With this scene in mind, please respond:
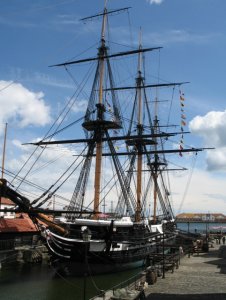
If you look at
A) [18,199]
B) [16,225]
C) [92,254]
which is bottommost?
[92,254]

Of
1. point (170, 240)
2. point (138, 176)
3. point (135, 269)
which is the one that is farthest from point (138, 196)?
point (135, 269)

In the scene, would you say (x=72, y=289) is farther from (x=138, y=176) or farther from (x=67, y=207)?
(x=138, y=176)

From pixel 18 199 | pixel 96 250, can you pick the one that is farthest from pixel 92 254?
pixel 18 199

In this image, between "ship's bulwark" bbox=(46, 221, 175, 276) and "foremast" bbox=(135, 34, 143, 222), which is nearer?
"ship's bulwark" bbox=(46, 221, 175, 276)

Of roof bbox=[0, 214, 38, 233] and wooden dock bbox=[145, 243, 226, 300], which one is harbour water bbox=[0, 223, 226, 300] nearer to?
wooden dock bbox=[145, 243, 226, 300]

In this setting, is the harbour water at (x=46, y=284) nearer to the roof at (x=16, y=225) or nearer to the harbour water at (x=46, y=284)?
the harbour water at (x=46, y=284)

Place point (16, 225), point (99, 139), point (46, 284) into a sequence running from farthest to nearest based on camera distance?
1. point (16, 225)
2. point (99, 139)
3. point (46, 284)

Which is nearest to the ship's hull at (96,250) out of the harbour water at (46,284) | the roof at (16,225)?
the harbour water at (46,284)

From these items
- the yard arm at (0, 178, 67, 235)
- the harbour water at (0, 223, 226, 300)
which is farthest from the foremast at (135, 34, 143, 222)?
the yard arm at (0, 178, 67, 235)

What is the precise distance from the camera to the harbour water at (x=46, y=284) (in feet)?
86.4

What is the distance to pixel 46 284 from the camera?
30.4m

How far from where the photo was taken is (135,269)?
1518 inches

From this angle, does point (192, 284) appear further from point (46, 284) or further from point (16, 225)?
point (16, 225)

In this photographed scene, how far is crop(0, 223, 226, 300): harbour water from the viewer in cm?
2633
